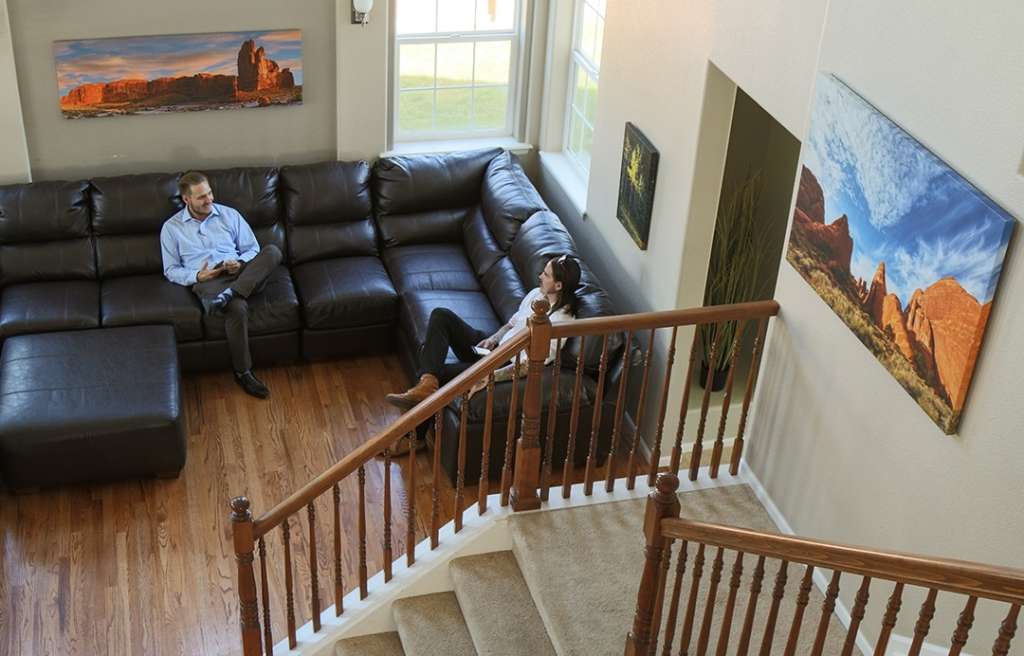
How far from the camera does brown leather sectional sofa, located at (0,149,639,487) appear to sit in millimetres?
6965

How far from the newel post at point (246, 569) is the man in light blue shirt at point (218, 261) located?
100 inches

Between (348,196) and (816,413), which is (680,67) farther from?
(348,196)

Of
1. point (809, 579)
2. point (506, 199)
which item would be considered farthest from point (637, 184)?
point (809, 579)

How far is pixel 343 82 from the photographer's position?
7.81 m

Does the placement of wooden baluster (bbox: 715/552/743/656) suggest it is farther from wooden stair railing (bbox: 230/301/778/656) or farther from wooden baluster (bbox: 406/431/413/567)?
wooden baluster (bbox: 406/431/413/567)

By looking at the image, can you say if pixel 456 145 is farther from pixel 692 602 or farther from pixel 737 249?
pixel 692 602

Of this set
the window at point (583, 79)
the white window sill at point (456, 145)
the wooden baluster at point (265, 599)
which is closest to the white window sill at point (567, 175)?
the window at point (583, 79)

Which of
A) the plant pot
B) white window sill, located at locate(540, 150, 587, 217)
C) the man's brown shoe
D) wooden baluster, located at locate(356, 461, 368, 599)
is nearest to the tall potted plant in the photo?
the plant pot

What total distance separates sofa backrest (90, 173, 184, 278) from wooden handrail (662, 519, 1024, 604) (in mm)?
4712

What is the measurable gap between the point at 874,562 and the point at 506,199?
467cm

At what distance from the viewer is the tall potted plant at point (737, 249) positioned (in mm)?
6477

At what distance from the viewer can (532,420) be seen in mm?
4844

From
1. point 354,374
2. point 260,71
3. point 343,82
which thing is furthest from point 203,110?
point 354,374

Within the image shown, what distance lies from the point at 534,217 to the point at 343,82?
1.66m
